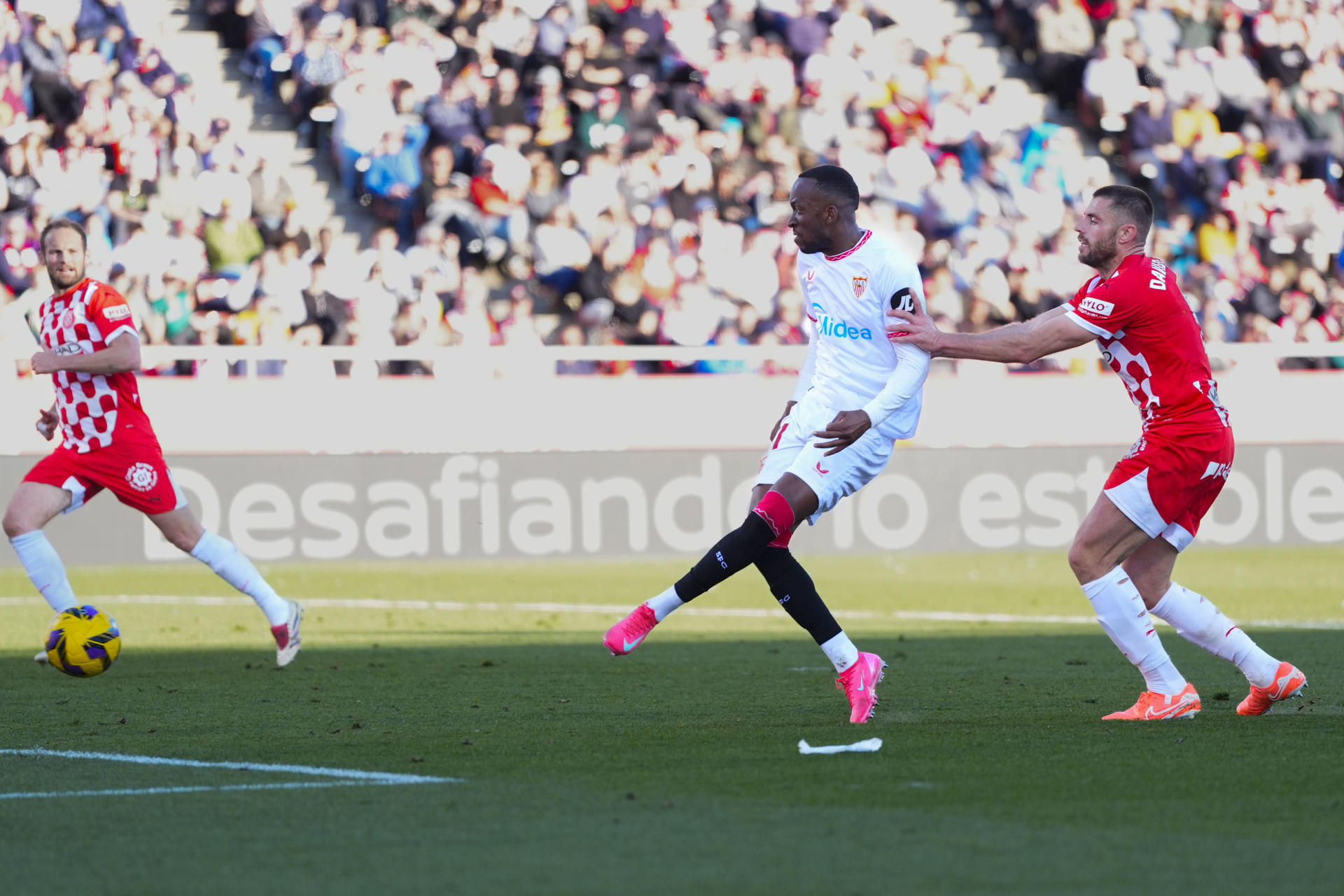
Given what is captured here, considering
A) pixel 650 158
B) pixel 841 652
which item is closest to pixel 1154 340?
pixel 841 652

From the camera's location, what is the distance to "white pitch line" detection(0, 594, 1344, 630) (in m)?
13.1

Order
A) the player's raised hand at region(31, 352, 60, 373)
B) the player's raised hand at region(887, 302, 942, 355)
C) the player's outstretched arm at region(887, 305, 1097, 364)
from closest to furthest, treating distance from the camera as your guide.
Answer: the player's outstretched arm at region(887, 305, 1097, 364)
the player's raised hand at region(887, 302, 942, 355)
the player's raised hand at region(31, 352, 60, 373)

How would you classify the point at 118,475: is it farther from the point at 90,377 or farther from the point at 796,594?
the point at 796,594

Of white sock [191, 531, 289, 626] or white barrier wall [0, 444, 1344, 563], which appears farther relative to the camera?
white barrier wall [0, 444, 1344, 563]

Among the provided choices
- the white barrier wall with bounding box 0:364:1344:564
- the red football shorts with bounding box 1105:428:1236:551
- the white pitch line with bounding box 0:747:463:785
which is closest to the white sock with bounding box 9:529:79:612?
the white pitch line with bounding box 0:747:463:785

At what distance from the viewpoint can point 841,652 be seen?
7695 millimetres

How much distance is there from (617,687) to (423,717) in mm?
1388

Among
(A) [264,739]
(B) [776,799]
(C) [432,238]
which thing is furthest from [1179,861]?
(C) [432,238]

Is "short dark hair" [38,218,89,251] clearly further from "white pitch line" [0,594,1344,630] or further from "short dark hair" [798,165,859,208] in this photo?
"white pitch line" [0,594,1344,630]

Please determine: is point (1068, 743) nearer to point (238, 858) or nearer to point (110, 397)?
point (238, 858)

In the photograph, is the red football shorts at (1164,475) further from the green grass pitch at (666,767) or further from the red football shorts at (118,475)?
the red football shorts at (118,475)

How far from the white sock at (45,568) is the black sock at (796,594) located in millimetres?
3964

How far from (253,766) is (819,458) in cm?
253

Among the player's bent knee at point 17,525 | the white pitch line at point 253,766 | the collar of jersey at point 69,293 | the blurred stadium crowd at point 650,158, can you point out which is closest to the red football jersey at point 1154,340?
the white pitch line at point 253,766
